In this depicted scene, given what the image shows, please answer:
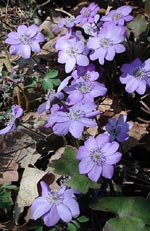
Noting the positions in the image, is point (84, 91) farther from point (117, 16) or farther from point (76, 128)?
point (117, 16)

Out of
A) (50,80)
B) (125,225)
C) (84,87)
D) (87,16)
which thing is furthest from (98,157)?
(87,16)

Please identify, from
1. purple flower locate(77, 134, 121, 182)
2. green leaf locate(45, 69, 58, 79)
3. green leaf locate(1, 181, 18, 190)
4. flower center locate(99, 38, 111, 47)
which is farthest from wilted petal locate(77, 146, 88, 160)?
green leaf locate(45, 69, 58, 79)

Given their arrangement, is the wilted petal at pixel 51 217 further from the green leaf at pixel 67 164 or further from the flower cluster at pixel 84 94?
the green leaf at pixel 67 164

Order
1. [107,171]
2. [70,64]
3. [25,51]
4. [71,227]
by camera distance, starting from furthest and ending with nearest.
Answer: [25,51]
[70,64]
[71,227]
[107,171]

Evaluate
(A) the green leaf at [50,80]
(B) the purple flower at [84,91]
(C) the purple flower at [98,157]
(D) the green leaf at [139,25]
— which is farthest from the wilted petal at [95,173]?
(D) the green leaf at [139,25]

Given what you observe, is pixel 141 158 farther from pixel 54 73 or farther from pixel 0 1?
pixel 0 1

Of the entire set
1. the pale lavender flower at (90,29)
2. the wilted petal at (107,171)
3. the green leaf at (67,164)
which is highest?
the pale lavender flower at (90,29)

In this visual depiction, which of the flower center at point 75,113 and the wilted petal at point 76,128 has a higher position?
the flower center at point 75,113

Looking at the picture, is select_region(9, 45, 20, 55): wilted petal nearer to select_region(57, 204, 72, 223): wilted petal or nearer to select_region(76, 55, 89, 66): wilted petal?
select_region(76, 55, 89, 66): wilted petal
